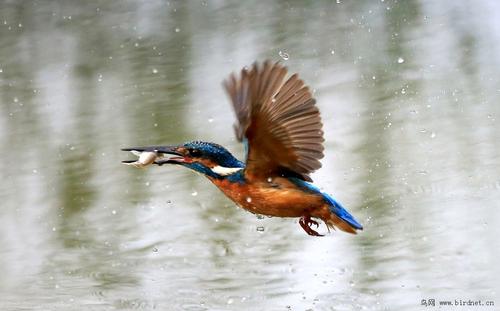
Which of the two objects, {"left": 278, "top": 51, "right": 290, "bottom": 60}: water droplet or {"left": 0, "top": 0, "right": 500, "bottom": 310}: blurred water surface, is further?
{"left": 278, "top": 51, "right": 290, "bottom": 60}: water droplet

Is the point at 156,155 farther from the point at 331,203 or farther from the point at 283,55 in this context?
the point at 283,55

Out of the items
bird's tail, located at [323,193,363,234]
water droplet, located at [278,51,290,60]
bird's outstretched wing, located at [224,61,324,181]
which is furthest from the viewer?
water droplet, located at [278,51,290,60]

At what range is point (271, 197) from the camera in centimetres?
184

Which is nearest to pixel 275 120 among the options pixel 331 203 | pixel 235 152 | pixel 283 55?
pixel 331 203

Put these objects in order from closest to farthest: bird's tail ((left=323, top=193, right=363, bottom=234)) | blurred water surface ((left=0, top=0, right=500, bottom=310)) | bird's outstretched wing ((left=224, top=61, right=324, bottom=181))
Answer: bird's outstretched wing ((left=224, top=61, right=324, bottom=181)) → bird's tail ((left=323, top=193, right=363, bottom=234)) → blurred water surface ((left=0, top=0, right=500, bottom=310))

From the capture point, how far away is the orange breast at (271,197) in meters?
1.84

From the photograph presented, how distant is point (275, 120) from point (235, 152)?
2.02 metres

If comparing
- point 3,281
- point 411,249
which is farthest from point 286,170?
point 3,281

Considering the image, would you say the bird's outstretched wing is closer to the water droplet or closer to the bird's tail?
the bird's tail

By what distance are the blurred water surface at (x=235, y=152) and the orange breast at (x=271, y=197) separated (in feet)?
3.23

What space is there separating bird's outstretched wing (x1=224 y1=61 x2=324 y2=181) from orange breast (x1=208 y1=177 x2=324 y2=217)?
3cm

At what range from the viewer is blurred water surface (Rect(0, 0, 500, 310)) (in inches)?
118

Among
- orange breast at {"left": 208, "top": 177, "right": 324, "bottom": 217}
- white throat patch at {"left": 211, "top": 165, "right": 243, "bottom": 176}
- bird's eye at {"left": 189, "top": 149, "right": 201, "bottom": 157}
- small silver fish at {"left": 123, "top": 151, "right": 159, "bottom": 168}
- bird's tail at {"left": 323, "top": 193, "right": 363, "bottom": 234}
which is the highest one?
bird's eye at {"left": 189, "top": 149, "right": 201, "bottom": 157}

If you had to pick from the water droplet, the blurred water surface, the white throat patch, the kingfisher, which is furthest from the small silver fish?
the water droplet
